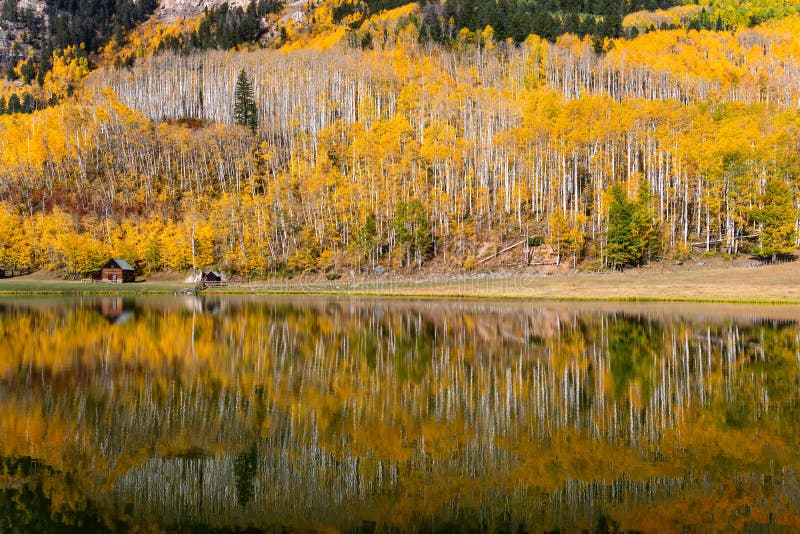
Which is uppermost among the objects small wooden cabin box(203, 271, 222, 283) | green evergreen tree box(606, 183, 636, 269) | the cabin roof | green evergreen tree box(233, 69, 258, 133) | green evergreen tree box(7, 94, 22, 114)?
green evergreen tree box(7, 94, 22, 114)

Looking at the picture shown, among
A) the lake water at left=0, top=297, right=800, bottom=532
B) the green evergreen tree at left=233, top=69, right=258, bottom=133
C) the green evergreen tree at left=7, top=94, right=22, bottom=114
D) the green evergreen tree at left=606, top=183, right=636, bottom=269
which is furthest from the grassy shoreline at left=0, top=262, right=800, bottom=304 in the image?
the green evergreen tree at left=7, top=94, right=22, bottom=114

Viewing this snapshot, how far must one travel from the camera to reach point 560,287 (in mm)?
66000

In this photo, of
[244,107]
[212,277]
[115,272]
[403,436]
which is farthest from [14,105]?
[403,436]

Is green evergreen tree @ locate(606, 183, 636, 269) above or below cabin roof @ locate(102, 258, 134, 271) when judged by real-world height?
above

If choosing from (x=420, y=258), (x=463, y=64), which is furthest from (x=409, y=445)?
(x=463, y=64)

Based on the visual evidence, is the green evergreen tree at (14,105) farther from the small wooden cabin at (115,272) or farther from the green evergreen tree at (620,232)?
the green evergreen tree at (620,232)

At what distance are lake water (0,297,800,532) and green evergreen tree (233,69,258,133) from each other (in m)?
112

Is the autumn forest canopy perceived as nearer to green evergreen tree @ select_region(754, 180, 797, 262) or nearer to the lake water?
green evergreen tree @ select_region(754, 180, 797, 262)

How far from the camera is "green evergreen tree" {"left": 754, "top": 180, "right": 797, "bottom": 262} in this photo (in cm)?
6994

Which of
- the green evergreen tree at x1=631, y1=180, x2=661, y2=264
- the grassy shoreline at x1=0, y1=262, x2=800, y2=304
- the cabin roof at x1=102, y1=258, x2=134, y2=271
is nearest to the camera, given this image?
the grassy shoreline at x1=0, y1=262, x2=800, y2=304

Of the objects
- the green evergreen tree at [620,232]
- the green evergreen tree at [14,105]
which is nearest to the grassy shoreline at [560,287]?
the green evergreen tree at [620,232]

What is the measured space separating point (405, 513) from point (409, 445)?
329 cm

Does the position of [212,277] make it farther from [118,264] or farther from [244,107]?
[244,107]

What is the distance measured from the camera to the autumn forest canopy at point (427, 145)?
82.7m
